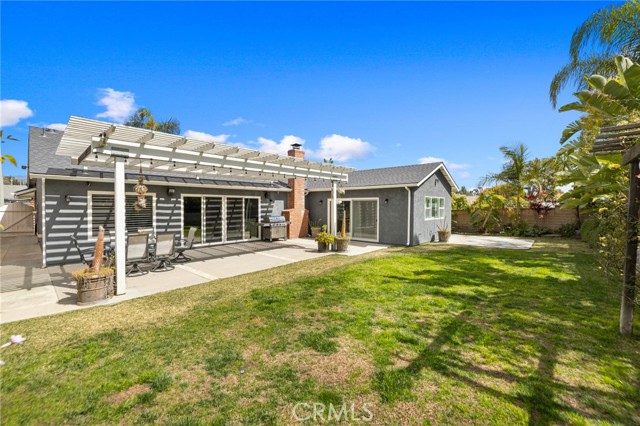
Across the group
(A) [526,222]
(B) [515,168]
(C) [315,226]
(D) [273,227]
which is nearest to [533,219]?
(A) [526,222]

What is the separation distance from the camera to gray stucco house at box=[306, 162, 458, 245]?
46.1 feet

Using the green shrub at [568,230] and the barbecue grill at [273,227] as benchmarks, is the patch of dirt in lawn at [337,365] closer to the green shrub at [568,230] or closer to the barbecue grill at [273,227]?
the barbecue grill at [273,227]

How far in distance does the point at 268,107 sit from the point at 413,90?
10.3 m

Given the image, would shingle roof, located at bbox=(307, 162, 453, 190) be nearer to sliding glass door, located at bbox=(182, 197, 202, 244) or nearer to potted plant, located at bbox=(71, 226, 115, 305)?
Result: sliding glass door, located at bbox=(182, 197, 202, 244)

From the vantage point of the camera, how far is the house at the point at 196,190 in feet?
24.7

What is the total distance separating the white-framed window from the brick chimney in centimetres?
690

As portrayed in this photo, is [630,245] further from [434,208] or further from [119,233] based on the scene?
[434,208]

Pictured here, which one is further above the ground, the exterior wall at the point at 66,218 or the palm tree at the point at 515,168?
the palm tree at the point at 515,168

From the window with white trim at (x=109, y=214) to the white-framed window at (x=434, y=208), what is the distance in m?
13.0

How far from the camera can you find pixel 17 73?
34.2 ft

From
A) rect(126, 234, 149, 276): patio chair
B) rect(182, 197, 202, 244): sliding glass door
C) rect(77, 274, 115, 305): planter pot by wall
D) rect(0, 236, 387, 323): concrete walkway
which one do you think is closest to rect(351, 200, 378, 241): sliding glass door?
rect(0, 236, 387, 323): concrete walkway

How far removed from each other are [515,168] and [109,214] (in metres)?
22.0

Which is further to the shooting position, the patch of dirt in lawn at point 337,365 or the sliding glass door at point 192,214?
the sliding glass door at point 192,214

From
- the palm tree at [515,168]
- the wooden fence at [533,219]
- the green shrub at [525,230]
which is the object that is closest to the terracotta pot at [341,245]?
the wooden fence at [533,219]
